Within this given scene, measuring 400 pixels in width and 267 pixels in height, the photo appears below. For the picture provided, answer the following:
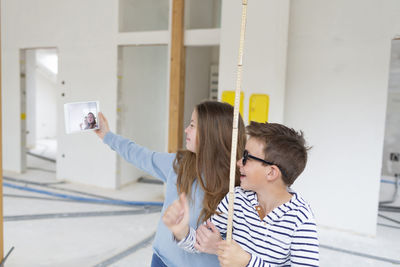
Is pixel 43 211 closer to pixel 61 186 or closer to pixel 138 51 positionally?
pixel 61 186

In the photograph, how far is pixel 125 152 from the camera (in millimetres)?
1616

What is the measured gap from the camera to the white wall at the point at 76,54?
4824 millimetres

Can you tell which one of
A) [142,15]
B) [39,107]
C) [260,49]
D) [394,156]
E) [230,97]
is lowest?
[394,156]

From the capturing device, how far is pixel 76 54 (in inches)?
198

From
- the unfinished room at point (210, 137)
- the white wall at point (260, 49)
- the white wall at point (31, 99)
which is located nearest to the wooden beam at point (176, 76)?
the unfinished room at point (210, 137)

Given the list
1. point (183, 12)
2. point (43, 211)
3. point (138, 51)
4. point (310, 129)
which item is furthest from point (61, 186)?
point (310, 129)

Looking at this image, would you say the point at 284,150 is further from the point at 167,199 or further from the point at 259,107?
the point at 259,107

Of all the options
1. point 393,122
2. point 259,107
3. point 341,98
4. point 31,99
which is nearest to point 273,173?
point 259,107

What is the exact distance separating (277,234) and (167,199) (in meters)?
0.54

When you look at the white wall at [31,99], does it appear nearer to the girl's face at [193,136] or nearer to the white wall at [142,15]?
the white wall at [142,15]

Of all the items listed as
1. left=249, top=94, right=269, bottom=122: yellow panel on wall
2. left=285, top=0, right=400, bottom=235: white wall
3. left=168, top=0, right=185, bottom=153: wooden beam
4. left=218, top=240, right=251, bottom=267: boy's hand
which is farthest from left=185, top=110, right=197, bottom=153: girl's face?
left=168, top=0, right=185, bottom=153: wooden beam

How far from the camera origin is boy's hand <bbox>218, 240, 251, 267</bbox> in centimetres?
92

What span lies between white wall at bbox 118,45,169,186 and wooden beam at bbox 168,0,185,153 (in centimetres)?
43

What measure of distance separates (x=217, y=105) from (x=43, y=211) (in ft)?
11.1
